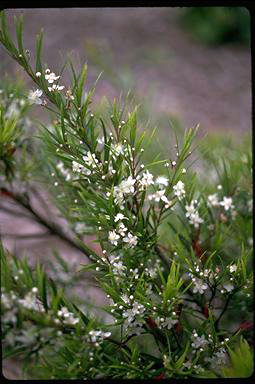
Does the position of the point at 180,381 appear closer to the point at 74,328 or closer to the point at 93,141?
the point at 74,328

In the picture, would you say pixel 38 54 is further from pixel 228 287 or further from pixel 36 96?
pixel 228 287

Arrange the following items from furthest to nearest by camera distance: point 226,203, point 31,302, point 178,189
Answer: point 226,203 → point 178,189 → point 31,302

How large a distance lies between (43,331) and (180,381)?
0.16 m

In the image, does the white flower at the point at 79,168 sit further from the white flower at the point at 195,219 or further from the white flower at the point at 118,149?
the white flower at the point at 195,219

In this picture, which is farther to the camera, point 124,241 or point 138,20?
point 138,20

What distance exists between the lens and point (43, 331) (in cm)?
48

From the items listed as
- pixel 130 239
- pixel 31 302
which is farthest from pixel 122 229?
pixel 31 302

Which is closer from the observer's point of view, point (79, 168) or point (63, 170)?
point (79, 168)

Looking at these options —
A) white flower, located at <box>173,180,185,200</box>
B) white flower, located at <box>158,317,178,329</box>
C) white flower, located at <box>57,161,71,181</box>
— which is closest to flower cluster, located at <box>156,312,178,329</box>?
white flower, located at <box>158,317,178,329</box>

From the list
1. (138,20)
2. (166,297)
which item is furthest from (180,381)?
(138,20)

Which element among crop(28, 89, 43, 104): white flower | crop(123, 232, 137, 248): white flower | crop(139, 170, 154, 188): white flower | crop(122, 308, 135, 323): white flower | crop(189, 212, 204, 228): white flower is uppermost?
crop(28, 89, 43, 104): white flower

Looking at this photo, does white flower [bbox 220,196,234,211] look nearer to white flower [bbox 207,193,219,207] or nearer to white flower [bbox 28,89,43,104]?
white flower [bbox 207,193,219,207]

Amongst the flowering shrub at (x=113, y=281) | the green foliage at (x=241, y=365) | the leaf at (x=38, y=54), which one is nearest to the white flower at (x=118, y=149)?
the flowering shrub at (x=113, y=281)

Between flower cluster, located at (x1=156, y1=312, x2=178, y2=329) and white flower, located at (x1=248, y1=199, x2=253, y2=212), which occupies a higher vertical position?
white flower, located at (x1=248, y1=199, x2=253, y2=212)
